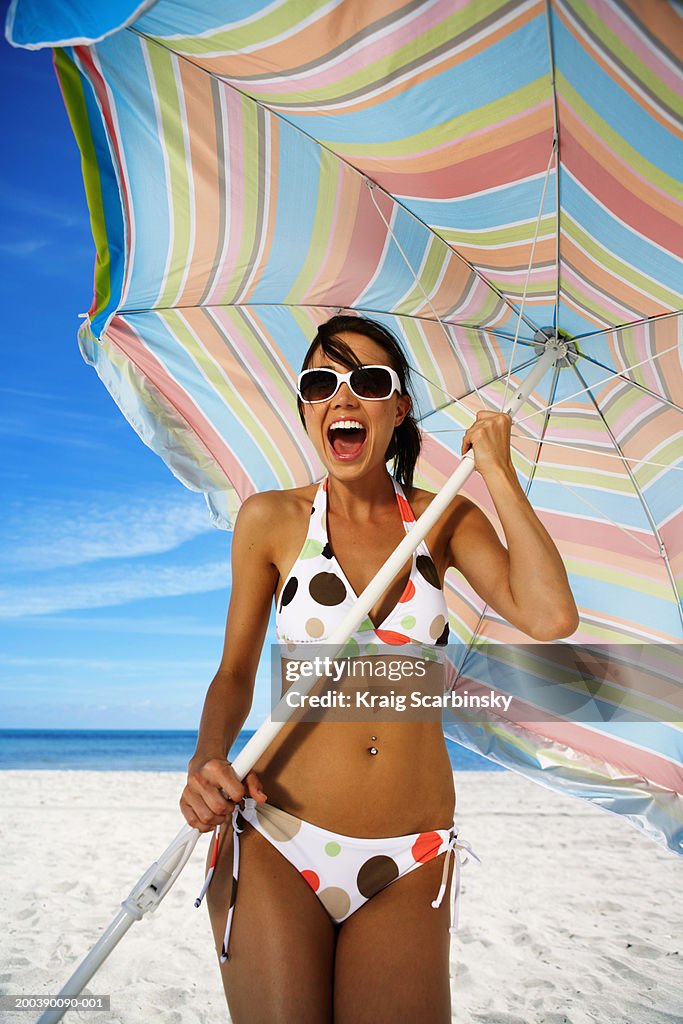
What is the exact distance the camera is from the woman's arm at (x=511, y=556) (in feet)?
6.20

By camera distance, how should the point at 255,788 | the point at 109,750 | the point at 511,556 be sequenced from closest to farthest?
the point at 255,788 → the point at 511,556 → the point at 109,750

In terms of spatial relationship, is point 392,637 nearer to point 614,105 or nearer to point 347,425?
point 347,425

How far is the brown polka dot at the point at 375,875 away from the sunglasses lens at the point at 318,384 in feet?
3.94

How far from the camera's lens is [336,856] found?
1.76 m

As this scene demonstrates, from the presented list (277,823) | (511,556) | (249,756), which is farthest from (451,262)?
(277,823)

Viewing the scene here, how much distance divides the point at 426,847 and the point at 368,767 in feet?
0.76

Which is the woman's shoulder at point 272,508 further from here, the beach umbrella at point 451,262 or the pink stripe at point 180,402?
the pink stripe at point 180,402

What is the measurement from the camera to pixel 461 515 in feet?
7.15

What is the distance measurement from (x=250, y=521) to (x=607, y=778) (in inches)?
101

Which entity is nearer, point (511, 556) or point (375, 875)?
point (375, 875)

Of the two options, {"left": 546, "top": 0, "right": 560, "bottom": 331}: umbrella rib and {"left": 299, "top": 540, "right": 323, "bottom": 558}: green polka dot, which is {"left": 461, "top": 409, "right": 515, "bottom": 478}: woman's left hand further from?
{"left": 546, "top": 0, "right": 560, "bottom": 331}: umbrella rib

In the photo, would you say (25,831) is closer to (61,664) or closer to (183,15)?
(183,15)

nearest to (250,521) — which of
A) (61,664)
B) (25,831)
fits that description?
(25,831)

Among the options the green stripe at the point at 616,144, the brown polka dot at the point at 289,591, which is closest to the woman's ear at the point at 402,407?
the brown polka dot at the point at 289,591
